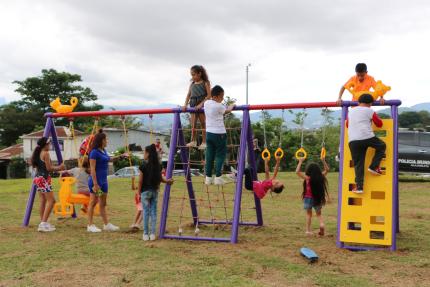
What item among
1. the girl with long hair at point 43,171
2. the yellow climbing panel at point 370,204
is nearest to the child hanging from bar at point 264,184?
the yellow climbing panel at point 370,204

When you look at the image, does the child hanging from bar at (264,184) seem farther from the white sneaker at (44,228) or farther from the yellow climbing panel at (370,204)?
the white sneaker at (44,228)

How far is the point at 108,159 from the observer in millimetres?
7410

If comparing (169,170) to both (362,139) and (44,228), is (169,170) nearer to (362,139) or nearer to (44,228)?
(44,228)

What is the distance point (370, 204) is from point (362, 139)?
903mm

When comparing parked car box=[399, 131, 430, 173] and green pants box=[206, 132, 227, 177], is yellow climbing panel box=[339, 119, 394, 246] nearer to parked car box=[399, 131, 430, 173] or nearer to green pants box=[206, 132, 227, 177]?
green pants box=[206, 132, 227, 177]

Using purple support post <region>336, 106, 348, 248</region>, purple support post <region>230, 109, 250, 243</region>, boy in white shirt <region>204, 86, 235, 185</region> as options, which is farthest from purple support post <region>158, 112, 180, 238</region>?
purple support post <region>336, 106, 348, 248</region>

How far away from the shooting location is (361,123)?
592 centimetres

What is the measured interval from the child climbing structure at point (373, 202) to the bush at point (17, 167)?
38.9 meters

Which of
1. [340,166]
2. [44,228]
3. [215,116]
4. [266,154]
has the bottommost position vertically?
[44,228]

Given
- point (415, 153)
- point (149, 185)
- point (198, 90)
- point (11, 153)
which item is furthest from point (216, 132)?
point (11, 153)

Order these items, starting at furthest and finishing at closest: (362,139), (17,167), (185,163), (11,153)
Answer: (11,153) → (17,167) → (185,163) → (362,139)

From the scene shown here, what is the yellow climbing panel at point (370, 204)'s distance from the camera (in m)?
5.88

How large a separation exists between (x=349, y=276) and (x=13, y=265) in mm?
4001

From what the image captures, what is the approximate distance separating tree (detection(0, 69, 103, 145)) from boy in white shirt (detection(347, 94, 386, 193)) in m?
42.7
